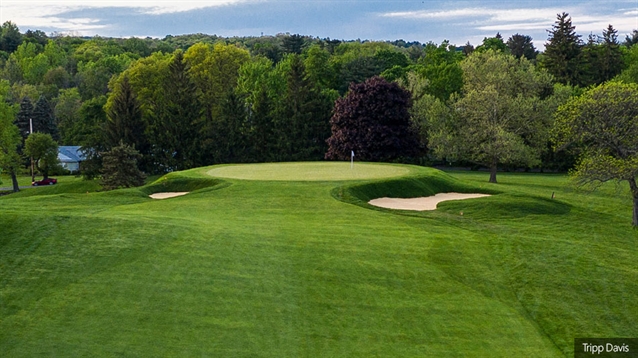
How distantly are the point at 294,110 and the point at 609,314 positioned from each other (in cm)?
5746

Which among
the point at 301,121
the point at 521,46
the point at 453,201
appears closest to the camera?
the point at 453,201

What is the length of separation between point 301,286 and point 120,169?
35375 millimetres

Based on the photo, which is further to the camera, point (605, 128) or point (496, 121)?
point (496, 121)

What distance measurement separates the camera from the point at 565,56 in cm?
7981

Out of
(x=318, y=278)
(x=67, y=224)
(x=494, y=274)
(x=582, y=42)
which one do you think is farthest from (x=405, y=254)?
(x=582, y=42)

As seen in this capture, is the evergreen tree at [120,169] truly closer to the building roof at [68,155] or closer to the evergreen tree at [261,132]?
the evergreen tree at [261,132]

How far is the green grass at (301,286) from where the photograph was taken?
1152cm

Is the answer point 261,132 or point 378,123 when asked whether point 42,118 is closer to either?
point 261,132

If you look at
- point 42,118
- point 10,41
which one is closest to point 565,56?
point 42,118

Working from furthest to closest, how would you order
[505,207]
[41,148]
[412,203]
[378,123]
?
[41,148], [378,123], [412,203], [505,207]

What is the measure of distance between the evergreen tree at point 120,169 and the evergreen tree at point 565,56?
190 ft

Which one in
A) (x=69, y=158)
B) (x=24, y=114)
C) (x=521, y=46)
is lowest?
(x=69, y=158)

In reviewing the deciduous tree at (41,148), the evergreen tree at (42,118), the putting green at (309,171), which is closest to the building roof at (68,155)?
the evergreen tree at (42,118)

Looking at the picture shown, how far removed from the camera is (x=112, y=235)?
679 inches
